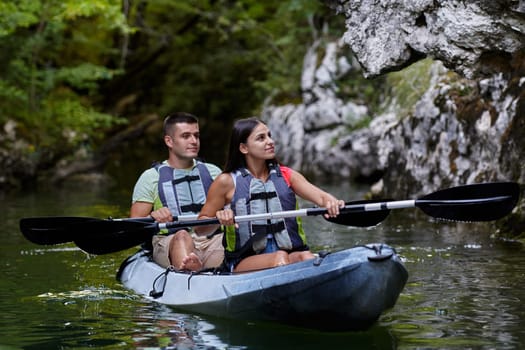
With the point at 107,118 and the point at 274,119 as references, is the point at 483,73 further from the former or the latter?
the point at 274,119

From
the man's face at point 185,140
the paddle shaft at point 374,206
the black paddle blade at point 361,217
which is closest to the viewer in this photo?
the paddle shaft at point 374,206

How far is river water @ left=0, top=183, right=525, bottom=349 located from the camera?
5.23 m

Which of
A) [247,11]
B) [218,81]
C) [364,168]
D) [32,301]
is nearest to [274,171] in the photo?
[32,301]

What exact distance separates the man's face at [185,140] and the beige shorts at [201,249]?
2.25 feet

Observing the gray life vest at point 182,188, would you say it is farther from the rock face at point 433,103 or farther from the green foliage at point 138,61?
the green foliage at point 138,61

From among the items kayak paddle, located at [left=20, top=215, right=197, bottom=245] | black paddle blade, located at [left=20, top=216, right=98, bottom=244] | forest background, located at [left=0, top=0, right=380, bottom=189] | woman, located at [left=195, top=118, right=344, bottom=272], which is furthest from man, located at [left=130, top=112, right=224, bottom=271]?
forest background, located at [left=0, top=0, right=380, bottom=189]

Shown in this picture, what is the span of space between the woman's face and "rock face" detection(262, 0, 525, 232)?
84.5 inches

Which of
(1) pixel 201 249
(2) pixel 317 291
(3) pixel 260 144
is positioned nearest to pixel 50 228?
(1) pixel 201 249

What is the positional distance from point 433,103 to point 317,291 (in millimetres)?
6787

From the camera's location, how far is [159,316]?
6.10m

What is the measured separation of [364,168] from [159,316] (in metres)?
12.6

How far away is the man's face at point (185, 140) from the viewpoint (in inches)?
278

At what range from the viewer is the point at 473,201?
5.95 metres

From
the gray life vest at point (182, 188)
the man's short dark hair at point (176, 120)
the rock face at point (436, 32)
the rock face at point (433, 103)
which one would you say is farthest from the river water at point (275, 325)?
the rock face at point (436, 32)
